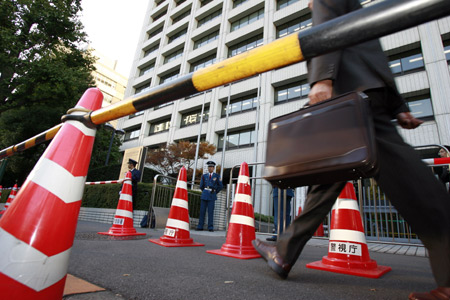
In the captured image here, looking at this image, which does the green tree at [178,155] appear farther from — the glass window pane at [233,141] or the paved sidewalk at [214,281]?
the paved sidewalk at [214,281]

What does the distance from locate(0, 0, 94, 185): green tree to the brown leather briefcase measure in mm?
15859

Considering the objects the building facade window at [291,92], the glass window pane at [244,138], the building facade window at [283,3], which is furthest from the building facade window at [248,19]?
the glass window pane at [244,138]

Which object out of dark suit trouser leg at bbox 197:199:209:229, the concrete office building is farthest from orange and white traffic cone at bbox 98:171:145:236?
the concrete office building

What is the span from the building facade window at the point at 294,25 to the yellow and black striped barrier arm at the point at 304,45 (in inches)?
821

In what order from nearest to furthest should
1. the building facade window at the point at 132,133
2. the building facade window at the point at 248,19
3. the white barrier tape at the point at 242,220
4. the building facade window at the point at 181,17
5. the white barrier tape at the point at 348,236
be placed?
the white barrier tape at the point at 348,236 → the white barrier tape at the point at 242,220 → the building facade window at the point at 248,19 → the building facade window at the point at 132,133 → the building facade window at the point at 181,17

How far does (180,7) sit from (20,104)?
869 inches

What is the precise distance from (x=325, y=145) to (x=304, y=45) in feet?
1.70

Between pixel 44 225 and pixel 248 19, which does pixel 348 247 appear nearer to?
pixel 44 225

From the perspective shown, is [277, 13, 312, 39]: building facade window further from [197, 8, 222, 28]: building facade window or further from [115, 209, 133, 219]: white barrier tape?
[115, 209, 133, 219]: white barrier tape

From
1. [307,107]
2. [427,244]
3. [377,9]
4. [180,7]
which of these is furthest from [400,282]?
[180,7]

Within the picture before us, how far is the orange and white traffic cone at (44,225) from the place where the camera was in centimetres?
86

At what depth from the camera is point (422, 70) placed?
1398cm

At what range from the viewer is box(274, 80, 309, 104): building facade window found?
17828 millimetres

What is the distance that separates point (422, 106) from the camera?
13.8 m
